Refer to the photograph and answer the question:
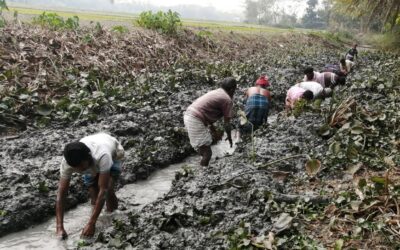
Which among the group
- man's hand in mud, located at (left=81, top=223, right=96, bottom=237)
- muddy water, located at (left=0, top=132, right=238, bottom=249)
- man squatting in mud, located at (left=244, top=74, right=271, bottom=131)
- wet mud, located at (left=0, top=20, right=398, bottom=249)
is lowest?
muddy water, located at (left=0, top=132, right=238, bottom=249)

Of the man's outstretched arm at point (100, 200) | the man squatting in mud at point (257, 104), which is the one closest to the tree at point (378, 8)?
the man squatting in mud at point (257, 104)

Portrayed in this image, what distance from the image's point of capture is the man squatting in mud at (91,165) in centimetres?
439

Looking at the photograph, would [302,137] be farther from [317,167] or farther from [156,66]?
[156,66]

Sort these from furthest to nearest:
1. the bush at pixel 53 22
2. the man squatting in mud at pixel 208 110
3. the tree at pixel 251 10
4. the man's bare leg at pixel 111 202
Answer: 1. the tree at pixel 251 10
2. the bush at pixel 53 22
3. the man squatting in mud at pixel 208 110
4. the man's bare leg at pixel 111 202

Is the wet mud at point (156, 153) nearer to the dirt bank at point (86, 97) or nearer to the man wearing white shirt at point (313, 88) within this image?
the dirt bank at point (86, 97)

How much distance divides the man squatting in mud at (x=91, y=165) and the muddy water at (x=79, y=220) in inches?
7.9

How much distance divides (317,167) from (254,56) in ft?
46.4

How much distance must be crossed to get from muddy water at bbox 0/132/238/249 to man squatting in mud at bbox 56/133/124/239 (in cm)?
20

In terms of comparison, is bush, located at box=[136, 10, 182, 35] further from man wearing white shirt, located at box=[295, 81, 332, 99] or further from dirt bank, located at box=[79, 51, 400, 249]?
dirt bank, located at box=[79, 51, 400, 249]

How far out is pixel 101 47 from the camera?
1246 centimetres

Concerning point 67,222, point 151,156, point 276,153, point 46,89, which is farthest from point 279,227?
point 46,89

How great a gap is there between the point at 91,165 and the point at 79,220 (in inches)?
50.5

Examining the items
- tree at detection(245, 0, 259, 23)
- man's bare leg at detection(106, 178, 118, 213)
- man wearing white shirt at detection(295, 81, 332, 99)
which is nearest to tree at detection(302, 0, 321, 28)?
tree at detection(245, 0, 259, 23)

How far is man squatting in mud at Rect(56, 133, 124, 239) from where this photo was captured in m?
4.39
